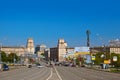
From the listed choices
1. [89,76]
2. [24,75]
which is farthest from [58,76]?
[24,75]

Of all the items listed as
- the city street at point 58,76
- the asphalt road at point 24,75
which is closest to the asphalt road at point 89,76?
the city street at point 58,76

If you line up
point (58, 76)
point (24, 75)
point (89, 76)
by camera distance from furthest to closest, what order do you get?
point (24, 75) → point (89, 76) → point (58, 76)

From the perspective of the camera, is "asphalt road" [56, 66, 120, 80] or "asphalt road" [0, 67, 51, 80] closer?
"asphalt road" [0, 67, 51, 80]

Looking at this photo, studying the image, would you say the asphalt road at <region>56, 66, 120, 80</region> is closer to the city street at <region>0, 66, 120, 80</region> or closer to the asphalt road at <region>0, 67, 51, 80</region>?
the city street at <region>0, 66, 120, 80</region>

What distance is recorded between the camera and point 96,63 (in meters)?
171

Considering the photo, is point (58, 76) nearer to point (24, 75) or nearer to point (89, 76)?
point (89, 76)

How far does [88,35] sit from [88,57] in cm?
4013

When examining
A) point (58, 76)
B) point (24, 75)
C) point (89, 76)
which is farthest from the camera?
point (24, 75)

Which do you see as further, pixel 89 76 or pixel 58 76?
pixel 89 76

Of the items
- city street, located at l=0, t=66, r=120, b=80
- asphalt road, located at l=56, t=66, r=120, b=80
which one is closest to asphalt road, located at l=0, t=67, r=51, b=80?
city street, located at l=0, t=66, r=120, b=80

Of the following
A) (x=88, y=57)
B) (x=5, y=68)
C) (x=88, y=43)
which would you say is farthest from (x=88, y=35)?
(x=5, y=68)

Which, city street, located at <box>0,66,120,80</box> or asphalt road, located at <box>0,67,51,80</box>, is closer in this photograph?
asphalt road, located at <box>0,67,51,80</box>

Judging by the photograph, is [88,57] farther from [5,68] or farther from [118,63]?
[5,68]

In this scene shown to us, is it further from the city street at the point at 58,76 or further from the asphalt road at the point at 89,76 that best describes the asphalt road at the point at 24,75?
the asphalt road at the point at 89,76
